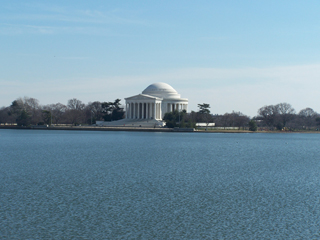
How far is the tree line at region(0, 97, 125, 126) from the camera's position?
122 m

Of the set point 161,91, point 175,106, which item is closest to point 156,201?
point 175,106

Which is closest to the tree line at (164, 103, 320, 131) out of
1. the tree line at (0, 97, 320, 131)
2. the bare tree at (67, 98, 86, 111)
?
the tree line at (0, 97, 320, 131)

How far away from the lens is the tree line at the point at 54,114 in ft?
401

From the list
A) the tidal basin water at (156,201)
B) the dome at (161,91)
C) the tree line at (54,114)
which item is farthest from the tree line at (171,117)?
the tidal basin water at (156,201)

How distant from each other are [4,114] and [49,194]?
122 meters

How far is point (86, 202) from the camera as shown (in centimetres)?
2098

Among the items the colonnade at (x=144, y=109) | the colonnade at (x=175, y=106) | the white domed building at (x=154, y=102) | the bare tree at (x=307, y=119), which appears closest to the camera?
the bare tree at (x=307, y=119)

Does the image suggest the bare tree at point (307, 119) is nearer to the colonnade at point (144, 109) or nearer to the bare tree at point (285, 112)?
the bare tree at point (285, 112)

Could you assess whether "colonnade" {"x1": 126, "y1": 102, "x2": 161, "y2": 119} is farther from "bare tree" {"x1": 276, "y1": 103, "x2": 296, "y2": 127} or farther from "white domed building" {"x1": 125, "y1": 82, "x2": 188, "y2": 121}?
"bare tree" {"x1": 276, "y1": 103, "x2": 296, "y2": 127}

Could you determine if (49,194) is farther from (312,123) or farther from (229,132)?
(312,123)

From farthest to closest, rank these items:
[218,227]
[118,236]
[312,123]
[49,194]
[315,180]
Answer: [312,123], [315,180], [49,194], [218,227], [118,236]

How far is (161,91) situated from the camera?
470 ft

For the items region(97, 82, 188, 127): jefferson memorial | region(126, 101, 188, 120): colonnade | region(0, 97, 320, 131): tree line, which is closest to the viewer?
region(0, 97, 320, 131): tree line

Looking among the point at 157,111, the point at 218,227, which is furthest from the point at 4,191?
the point at 157,111
